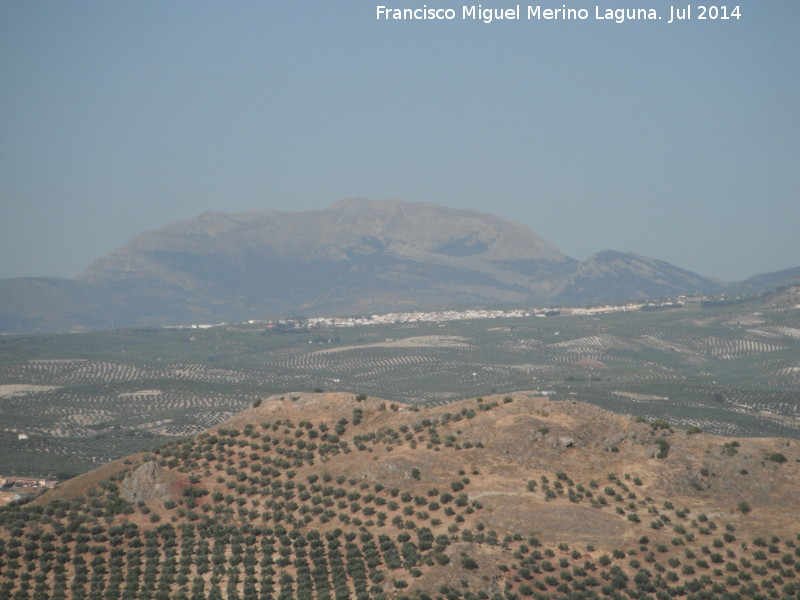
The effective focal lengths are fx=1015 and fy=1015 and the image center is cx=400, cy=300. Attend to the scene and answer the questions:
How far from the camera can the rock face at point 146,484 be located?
60.8 m

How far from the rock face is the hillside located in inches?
3.7

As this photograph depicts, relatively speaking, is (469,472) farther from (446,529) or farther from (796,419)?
(796,419)

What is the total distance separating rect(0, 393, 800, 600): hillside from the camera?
158ft

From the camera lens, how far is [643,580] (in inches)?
1849

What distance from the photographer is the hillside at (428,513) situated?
158ft

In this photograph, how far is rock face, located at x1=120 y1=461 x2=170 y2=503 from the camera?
200 feet

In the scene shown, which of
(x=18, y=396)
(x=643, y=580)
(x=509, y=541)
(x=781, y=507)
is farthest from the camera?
(x=18, y=396)

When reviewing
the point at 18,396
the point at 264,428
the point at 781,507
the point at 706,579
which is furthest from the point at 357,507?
the point at 18,396

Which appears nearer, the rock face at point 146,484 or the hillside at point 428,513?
the hillside at point 428,513

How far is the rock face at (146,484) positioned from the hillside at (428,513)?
94 mm

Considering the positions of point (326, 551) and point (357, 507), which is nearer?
Result: point (326, 551)

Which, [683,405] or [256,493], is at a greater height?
[256,493]

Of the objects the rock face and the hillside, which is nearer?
the hillside

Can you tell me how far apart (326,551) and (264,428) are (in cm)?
1765
